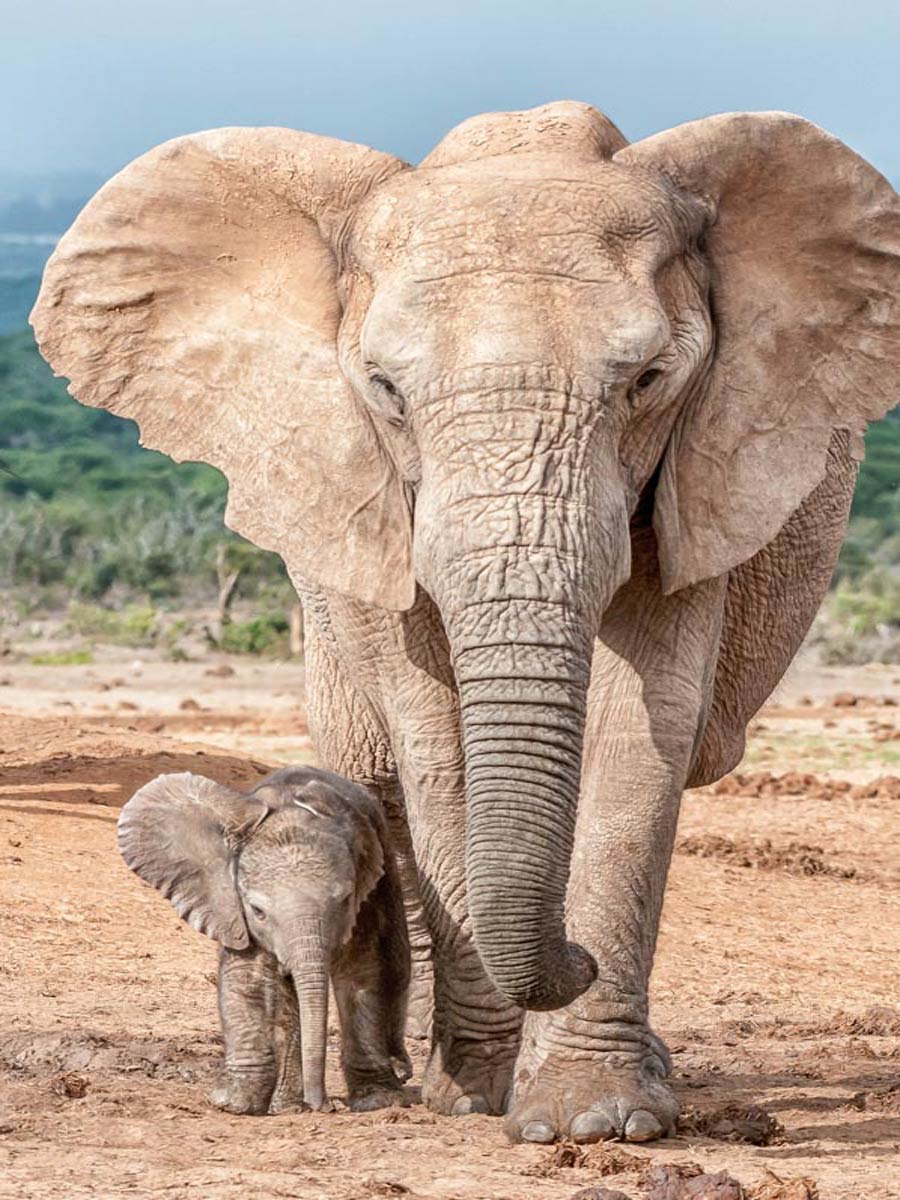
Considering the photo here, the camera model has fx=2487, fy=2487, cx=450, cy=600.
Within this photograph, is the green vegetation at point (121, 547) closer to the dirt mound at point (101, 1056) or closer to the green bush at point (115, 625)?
the green bush at point (115, 625)

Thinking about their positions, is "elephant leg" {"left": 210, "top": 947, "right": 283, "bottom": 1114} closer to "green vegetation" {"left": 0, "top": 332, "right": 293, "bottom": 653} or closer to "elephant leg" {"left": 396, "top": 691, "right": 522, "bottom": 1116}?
"elephant leg" {"left": 396, "top": 691, "right": 522, "bottom": 1116}

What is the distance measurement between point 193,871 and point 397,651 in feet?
2.61

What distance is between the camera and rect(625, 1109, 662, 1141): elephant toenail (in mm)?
5551

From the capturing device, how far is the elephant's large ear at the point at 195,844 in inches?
243

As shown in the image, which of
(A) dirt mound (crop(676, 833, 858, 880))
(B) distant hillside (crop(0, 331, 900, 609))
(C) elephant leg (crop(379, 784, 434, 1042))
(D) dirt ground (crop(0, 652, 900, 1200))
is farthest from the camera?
(B) distant hillside (crop(0, 331, 900, 609))

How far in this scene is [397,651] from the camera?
6074 mm

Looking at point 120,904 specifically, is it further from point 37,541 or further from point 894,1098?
point 37,541

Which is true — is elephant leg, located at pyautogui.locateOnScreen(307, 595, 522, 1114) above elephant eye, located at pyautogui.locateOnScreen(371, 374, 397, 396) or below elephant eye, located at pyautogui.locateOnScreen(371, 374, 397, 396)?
below

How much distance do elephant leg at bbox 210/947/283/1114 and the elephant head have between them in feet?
3.26

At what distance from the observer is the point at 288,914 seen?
598 centimetres

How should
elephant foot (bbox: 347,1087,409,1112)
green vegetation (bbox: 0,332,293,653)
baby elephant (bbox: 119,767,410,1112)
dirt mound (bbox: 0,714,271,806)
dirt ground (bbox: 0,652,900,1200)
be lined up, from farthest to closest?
1. green vegetation (bbox: 0,332,293,653)
2. dirt mound (bbox: 0,714,271,806)
3. elephant foot (bbox: 347,1087,409,1112)
4. baby elephant (bbox: 119,767,410,1112)
5. dirt ground (bbox: 0,652,900,1200)

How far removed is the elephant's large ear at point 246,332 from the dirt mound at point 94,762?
202 inches

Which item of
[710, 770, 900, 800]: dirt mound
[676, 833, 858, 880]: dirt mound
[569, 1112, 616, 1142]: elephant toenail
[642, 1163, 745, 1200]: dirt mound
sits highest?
[642, 1163, 745, 1200]: dirt mound

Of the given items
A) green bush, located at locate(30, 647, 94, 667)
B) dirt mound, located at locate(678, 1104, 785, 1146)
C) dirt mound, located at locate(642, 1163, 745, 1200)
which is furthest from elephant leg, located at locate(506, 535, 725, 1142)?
green bush, located at locate(30, 647, 94, 667)
